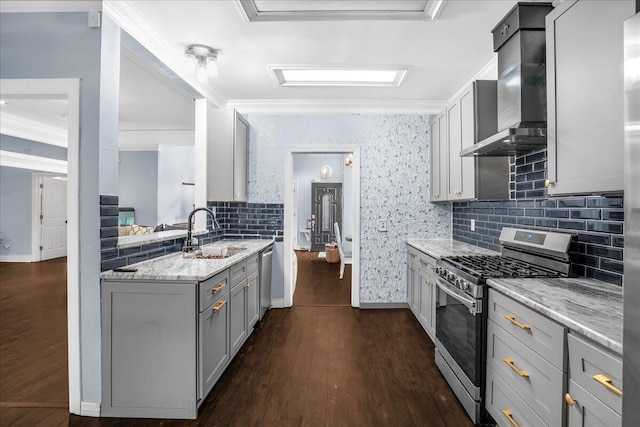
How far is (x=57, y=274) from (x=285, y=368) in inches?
227

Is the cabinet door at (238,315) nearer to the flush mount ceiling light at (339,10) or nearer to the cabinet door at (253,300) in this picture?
the cabinet door at (253,300)

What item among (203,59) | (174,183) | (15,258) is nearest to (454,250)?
(203,59)

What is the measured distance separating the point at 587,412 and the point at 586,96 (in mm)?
1300

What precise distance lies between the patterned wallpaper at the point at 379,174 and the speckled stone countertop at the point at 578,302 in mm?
2260

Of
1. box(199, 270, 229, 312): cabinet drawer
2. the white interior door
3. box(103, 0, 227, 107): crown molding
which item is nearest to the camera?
box(199, 270, 229, 312): cabinet drawer

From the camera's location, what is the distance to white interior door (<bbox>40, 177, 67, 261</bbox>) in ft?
24.4

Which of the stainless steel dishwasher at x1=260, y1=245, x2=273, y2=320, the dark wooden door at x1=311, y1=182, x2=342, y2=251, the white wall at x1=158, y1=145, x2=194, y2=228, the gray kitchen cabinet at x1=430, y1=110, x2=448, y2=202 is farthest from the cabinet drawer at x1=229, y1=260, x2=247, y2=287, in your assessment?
the dark wooden door at x1=311, y1=182, x2=342, y2=251

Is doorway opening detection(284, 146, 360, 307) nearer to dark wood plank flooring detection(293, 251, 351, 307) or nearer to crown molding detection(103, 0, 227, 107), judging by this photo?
Answer: dark wood plank flooring detection(293, 251, 351, 307)

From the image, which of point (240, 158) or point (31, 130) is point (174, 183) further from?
point (240, 158)

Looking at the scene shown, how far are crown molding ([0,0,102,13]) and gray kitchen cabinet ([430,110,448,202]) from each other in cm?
316

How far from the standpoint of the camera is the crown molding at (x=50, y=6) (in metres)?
2.00

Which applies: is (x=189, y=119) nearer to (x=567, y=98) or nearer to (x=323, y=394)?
(x=323, y=394)

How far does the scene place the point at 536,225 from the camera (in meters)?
2.40

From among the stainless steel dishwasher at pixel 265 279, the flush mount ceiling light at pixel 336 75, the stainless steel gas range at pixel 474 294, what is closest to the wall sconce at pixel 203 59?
the flush mount ceiling light at pixel 336 75
